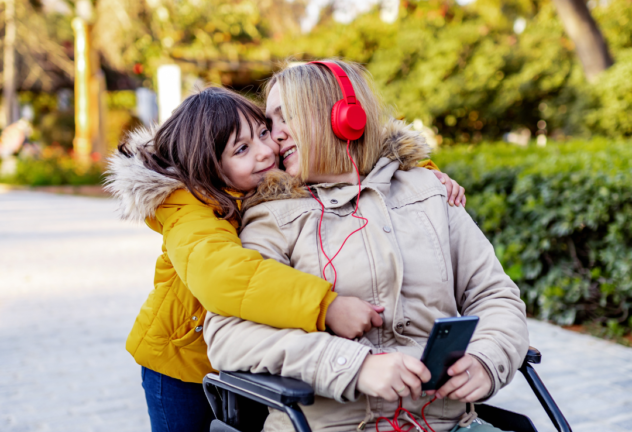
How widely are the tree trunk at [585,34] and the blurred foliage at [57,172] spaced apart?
50.5 feet

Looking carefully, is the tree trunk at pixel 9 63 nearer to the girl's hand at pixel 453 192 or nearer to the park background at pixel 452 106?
the park background at pixel 452 106

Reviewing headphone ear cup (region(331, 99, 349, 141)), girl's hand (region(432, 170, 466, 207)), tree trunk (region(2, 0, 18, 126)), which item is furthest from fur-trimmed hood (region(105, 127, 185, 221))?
tree trunk (region(2, 0, 18, 126))

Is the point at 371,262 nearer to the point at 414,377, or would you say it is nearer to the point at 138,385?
the point at 414,377

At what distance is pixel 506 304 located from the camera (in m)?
1.92

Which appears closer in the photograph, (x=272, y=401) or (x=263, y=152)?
(x=272, y=401)

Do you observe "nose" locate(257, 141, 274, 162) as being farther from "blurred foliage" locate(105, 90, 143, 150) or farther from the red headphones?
"blurred foliage" locate(105, 90, 143, 150)

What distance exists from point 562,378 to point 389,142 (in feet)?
8.31

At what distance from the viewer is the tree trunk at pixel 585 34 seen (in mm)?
9336

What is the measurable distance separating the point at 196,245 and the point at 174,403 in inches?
30.4

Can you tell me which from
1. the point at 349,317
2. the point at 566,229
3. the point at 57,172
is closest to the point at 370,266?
the point at 349,317

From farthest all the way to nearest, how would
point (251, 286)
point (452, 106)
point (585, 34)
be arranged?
point (452, 106) → point (585, 34) → point (251, 286)

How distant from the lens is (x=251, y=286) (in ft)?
5.46

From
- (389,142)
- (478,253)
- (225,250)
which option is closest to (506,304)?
(478,253)

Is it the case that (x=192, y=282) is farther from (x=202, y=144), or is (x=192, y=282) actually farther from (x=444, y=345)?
A: (x=444, y=345)
